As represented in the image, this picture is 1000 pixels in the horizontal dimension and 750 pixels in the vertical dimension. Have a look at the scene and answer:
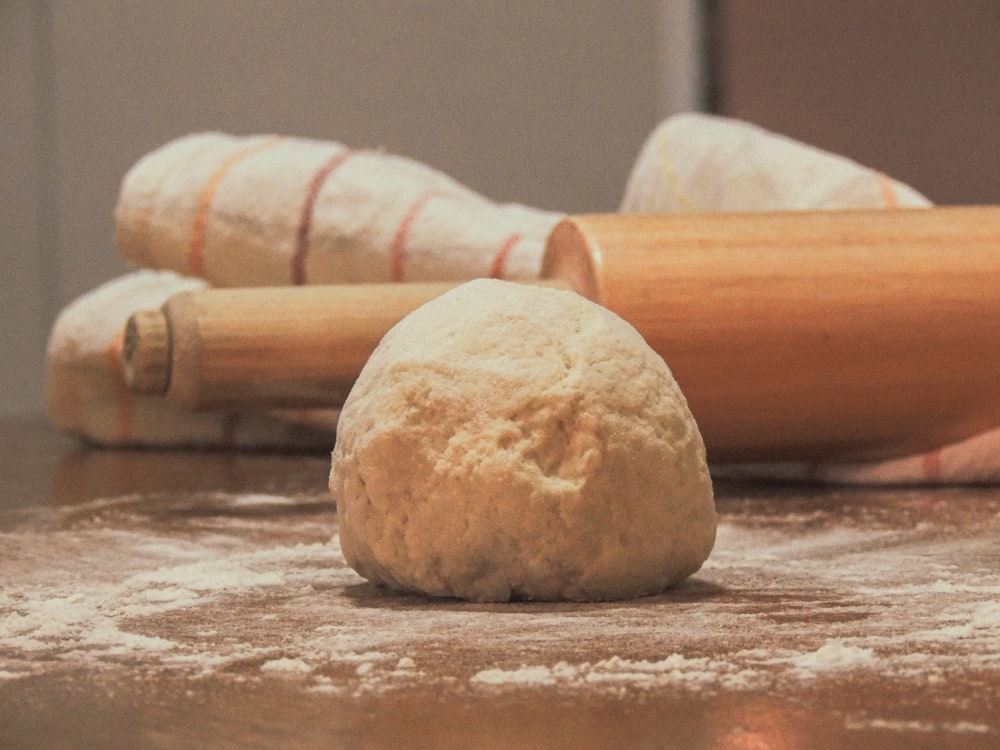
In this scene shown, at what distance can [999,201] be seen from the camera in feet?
11.7

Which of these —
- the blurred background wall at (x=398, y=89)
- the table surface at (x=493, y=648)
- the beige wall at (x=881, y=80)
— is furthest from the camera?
the blurred background wall at (x=398, y=89)

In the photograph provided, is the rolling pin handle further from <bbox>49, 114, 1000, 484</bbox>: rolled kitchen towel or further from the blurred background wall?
the blurred background wall

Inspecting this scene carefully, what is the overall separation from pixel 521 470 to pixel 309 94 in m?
3.15


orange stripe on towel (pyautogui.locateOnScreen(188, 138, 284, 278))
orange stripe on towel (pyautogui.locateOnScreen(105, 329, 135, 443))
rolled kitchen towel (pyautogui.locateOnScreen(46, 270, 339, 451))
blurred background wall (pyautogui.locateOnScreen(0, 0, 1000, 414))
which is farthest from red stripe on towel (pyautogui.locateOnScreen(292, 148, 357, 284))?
blurred background wall (pyautogui.locateOnScreen(0, 0, 1000, 414))

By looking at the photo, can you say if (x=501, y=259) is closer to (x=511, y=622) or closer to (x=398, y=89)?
(x=511, y=622)

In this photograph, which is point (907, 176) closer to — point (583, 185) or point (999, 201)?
point (999, 201)

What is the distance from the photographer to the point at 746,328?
1795 mm

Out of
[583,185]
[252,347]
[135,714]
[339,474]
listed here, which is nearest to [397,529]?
[339,474]

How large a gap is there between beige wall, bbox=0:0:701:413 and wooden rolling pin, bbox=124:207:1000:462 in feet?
7.66

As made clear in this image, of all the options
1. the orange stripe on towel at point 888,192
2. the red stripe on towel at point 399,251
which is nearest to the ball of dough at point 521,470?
the orange stripe on towel at point 888,192

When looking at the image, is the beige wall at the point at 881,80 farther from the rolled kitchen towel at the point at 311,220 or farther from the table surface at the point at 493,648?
the table surface at the point at 493,648

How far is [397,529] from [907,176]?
2.92m

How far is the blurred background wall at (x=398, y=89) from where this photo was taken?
399 centimetres

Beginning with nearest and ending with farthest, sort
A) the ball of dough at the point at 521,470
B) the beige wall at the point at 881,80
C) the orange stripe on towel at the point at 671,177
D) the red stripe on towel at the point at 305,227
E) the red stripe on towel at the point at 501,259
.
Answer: the ball of dough at the point at 521,470
the red stripe on towel at the point at 501,259
the red stripe on towel at the point at 305,227
the orange stripe on towel at the point at 671,177
the beige wall at the point at 881,80
